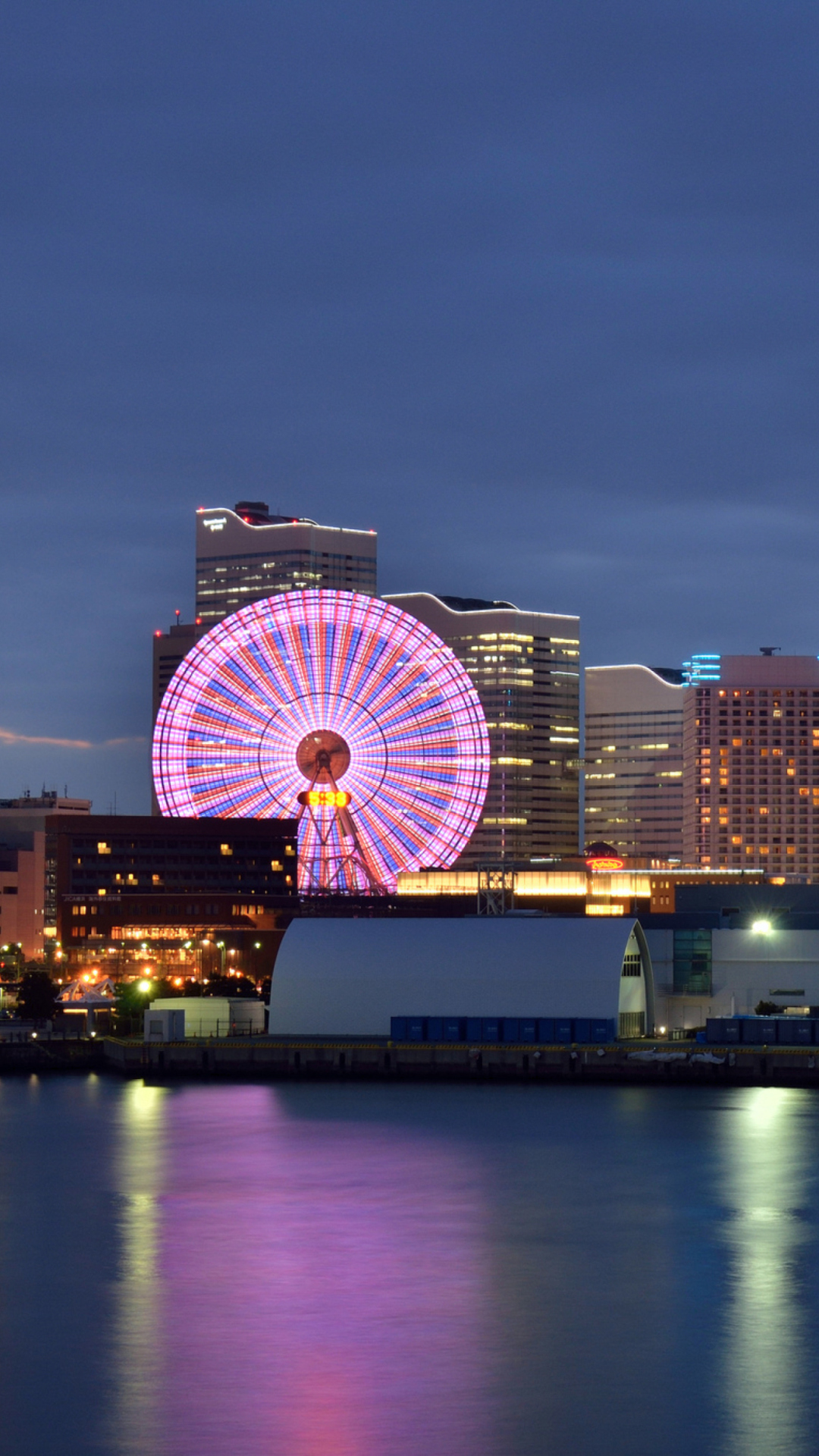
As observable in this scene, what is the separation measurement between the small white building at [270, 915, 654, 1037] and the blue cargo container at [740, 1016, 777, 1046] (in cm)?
563

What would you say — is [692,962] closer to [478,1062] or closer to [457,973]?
[457,973]

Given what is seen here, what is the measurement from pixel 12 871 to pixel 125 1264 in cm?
15421

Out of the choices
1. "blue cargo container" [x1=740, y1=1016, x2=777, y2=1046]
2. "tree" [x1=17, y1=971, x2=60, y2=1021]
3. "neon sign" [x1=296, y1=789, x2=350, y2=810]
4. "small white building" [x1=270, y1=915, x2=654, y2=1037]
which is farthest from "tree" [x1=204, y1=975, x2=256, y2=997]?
"blue cargo container" [x1=740, y1=1016, x2=777, y2=1046]

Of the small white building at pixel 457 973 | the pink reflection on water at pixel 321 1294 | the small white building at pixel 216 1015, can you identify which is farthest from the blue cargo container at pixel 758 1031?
the small white building at pixel 216 1015

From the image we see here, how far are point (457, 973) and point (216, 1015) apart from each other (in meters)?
15.1

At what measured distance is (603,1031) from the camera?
90.4m

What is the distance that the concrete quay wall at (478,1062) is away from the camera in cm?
8631

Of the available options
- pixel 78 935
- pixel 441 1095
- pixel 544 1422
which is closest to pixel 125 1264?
pixel 544 1422

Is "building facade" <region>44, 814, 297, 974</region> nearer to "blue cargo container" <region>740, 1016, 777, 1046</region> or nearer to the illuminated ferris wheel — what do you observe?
the illuminated ferris wheel

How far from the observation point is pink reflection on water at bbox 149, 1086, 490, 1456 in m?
34.0

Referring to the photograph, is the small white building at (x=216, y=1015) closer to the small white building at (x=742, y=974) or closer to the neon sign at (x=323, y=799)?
the small white building at (x=742, y=974)

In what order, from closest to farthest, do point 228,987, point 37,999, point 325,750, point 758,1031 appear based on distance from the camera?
point 758,1031
point 37,999
point 228,987
point 325,750

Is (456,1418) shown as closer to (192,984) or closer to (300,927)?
(300,927)

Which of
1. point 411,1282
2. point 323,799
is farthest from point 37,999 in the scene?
point 411,1282
